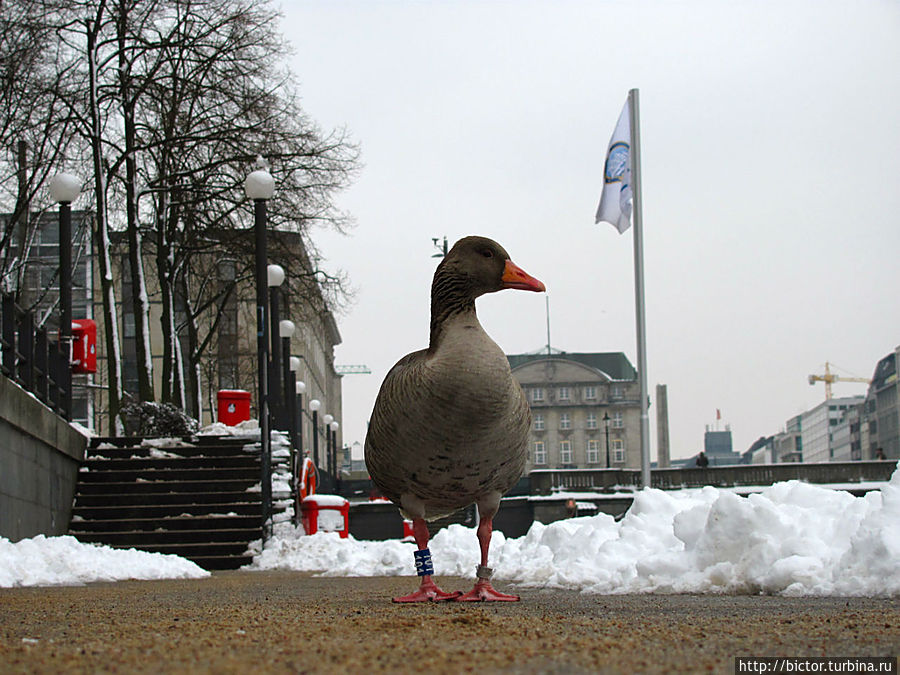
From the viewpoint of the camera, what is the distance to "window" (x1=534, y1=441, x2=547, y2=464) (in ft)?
484

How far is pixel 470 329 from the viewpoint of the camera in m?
6.63

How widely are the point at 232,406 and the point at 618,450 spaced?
119 m

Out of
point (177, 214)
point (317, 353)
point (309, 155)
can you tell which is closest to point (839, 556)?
point (309, 155)

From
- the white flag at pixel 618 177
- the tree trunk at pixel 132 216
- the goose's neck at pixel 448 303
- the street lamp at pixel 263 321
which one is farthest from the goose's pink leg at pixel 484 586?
the tree trunk at pixel 132 216

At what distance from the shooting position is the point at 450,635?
15.3ft

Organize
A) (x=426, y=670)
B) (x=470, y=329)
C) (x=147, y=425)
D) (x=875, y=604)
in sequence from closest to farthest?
(x=426, y=670)
(x=875, y=604)
(x=470, y=329)
(x=147, y=425)

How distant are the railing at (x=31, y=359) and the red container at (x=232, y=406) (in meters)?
8.04

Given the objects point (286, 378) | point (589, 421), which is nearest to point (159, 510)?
point (286, 378)

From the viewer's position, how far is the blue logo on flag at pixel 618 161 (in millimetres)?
27156

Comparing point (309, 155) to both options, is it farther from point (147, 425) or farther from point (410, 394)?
point (410, 394)

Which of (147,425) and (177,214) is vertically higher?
(177,214)

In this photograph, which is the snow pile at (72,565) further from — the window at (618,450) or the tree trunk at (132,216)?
the window at (618,450)

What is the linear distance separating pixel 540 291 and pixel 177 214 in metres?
26.7

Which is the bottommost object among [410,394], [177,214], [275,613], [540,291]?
[275,613]
